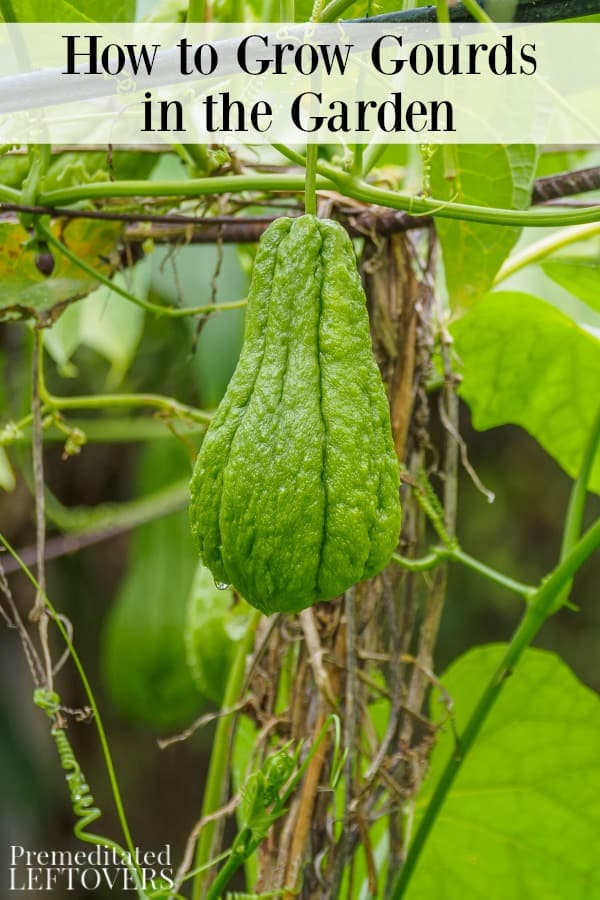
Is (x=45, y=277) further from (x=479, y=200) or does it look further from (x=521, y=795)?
(x=521, y=795)

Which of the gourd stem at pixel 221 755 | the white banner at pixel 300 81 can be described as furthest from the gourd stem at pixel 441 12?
the gourd stem at pixel 221 755

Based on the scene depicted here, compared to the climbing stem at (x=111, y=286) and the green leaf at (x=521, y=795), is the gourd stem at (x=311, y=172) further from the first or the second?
the green leaf at (x=521, y=795)

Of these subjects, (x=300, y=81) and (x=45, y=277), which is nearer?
(x=300, y=81)

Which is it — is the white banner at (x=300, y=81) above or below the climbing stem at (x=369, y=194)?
above

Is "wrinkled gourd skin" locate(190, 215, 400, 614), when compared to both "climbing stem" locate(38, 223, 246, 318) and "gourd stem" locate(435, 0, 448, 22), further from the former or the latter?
"climbing stem" locate(38, 223, 246, 318)

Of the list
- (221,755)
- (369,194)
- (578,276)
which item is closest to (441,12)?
(369,194)

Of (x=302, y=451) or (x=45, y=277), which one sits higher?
(x=45, y=277)
